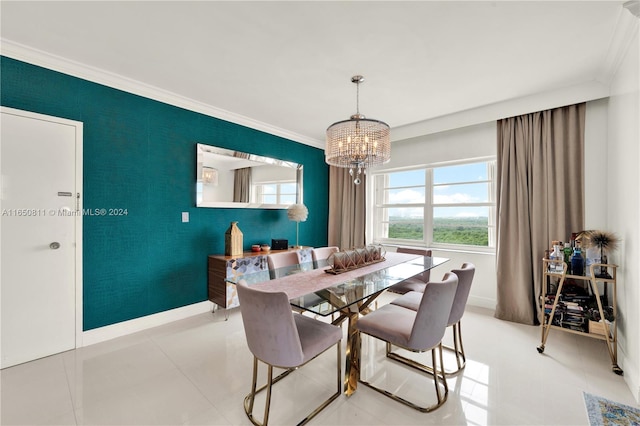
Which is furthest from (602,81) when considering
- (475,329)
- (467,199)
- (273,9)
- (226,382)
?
(226,382)

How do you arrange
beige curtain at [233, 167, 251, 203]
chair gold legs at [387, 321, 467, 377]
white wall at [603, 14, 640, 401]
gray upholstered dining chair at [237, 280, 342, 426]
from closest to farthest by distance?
gray upholstered dining chair at [237, 280, 342, 426] < white wall at [603, 14, 640, 401] < chair gold legs at [387, 321, 467, 377] < beige curtain at [233, 167, 251, 203]

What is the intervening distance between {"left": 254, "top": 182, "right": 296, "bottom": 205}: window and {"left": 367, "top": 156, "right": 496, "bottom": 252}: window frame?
137cm

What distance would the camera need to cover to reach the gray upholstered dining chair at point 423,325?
5.24ft

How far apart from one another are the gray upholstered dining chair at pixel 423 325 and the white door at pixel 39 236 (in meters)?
2.55

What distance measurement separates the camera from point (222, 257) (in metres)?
3.22

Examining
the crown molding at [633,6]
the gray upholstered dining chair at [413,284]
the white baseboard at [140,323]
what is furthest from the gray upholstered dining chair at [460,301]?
the white baseboard at [140,323]

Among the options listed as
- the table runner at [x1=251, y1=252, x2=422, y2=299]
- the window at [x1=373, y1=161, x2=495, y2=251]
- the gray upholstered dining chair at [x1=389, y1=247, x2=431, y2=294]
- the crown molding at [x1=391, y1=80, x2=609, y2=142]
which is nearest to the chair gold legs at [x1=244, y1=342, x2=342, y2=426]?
the table runner at [x1=251, y1=252, x2=422, y2=299]

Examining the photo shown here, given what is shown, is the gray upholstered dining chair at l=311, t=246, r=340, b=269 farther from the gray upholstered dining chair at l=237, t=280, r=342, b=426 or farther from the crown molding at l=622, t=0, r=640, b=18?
the crown molding at l=622, t=0, r=640, b=18

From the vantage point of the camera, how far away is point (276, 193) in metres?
4.11

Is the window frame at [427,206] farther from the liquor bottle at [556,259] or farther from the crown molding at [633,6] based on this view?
the crown molding at [633,6]

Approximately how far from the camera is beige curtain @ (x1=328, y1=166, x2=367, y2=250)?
4.64m

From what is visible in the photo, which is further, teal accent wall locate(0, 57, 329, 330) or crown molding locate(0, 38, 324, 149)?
teal accent wall locate(0, 57, 329, 330)

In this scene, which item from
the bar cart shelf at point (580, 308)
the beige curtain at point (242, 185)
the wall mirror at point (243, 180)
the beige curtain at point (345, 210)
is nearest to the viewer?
the bar cart shelf at point (580, 308)

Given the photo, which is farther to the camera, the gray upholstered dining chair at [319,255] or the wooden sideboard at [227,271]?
the wooden sideboard at [227,271]
